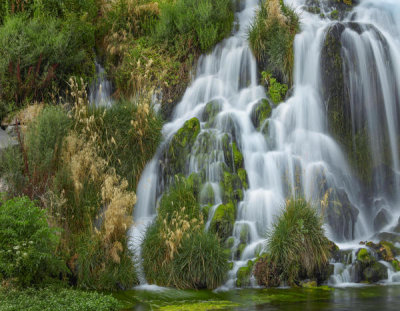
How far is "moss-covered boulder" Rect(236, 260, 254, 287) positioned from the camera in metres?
7.17

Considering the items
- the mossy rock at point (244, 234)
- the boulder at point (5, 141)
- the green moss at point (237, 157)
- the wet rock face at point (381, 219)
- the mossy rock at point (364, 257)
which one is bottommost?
the mossy rock at point (364, 257)

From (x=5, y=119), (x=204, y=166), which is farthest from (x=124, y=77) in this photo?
(x=204, y=166)

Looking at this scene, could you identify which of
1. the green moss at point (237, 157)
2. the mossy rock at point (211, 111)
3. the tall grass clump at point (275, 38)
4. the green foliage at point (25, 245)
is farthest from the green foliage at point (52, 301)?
the tall grass clump at point (275, 38)

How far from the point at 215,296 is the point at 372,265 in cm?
276

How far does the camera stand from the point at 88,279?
6883 mm

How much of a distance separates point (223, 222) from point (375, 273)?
2.63 m

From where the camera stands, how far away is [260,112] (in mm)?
10148

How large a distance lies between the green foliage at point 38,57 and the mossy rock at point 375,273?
303 inches

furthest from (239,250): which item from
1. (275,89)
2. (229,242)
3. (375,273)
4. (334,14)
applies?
(334,14)

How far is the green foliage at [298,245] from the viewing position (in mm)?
7125

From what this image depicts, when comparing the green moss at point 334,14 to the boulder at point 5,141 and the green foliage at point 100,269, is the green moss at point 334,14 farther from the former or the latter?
the green foliage at point 100,269

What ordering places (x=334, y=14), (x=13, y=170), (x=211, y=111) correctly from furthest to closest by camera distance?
(x=334, y=14), (x=211, y=111), (x=13, y=170)

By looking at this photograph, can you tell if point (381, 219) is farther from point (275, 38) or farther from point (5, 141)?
point (5, 141)

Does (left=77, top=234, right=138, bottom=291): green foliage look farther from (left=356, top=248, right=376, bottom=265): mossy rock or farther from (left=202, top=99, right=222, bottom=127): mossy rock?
(left=202, top=99, right=222, bottom=127): mossy rock
